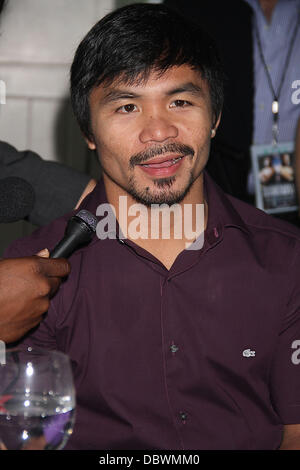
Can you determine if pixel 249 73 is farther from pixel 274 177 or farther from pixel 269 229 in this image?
pixel 269 229

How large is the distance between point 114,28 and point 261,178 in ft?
3.70

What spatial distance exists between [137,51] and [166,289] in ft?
1.98

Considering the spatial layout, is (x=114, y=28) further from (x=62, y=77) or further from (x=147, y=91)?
(x=62, y=77)

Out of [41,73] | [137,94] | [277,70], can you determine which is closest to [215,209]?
[137,94]

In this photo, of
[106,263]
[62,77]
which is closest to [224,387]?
[106,263]

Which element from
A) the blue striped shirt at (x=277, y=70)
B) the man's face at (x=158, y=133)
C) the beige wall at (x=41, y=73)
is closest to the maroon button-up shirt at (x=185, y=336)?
the man's face at (x=158, y=133)

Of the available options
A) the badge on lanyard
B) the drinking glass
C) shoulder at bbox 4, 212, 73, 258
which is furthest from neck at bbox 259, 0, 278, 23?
the drinking glass

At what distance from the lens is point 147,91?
5.16 ft

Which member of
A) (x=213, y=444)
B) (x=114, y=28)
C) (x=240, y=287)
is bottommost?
(x=213, y=444)

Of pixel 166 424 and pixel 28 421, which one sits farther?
pixel 166 424

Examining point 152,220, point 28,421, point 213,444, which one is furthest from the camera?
point 152,220

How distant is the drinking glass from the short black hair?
2.80 feet

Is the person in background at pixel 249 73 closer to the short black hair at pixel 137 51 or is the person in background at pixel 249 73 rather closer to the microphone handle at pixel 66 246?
the short black hair at pixel 137 51

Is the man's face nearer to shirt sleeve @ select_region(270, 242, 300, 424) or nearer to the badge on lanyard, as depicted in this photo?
shirt sleeve @ select_region(270, 242, 300, 424)
